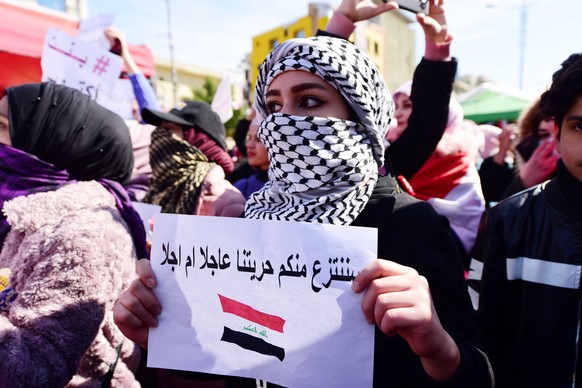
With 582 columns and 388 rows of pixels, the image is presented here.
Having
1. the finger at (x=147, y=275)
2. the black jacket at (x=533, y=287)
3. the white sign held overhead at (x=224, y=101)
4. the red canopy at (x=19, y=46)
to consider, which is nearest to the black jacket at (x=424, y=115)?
the black jacket at (x=533, y=287)

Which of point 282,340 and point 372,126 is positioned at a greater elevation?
point 372,126

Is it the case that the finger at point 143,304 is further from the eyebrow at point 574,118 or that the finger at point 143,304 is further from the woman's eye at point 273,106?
the eyebrow at point 574,118

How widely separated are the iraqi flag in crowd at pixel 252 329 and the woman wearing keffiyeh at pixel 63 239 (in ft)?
1.77

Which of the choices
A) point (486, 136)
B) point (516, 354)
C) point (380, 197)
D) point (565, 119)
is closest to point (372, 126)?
point (380, 197)

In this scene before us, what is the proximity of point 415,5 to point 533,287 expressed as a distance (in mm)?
1290

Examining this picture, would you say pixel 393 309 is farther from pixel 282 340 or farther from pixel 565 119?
pixel 565 119

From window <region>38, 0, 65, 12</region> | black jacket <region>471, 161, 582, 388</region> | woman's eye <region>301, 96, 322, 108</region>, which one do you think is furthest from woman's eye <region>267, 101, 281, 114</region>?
window <region>38, 0, 65, 12</region>

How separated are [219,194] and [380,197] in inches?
50.0

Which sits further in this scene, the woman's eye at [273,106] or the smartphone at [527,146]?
the smartphone at [527,146]

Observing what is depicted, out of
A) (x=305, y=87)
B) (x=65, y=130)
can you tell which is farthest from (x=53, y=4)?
(x=305, y=87)

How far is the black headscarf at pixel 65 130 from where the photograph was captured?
1.60 metres

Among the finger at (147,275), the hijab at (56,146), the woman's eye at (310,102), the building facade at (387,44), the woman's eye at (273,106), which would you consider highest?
the building facade at (387,44)

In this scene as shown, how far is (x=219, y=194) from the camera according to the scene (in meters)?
2.27

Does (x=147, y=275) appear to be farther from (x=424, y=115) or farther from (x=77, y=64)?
(x=77, y=64)
